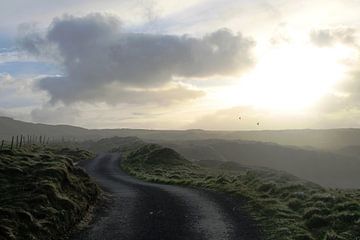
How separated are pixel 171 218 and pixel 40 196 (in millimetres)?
7885

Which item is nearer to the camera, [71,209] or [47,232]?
[47,232]

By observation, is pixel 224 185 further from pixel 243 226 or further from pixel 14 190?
pixel 14 190

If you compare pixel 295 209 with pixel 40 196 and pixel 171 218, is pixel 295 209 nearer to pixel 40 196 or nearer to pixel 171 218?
pixel 171 218

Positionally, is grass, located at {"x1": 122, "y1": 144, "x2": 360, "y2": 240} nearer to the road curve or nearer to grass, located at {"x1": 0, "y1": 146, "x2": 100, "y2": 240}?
the road curve

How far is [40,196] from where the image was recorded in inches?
980

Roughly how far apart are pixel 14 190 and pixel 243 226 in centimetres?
1402

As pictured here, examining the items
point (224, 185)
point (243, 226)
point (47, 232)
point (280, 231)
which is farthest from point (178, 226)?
point (224, 185)

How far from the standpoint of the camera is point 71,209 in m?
25.5

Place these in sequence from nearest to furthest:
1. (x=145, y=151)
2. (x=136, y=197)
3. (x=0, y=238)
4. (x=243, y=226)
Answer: (x=0, y=238) < (x=243, y=226) < (x=136, y=197) < (x=145, y=151)

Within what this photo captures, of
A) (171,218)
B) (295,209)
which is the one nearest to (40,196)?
(171,218)

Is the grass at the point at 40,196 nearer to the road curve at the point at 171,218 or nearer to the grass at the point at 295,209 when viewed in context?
the road curve at the point at 171,218

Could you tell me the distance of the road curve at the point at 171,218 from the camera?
22322mm

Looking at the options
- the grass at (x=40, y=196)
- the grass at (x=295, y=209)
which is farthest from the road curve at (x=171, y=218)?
the grass at (x=40, y=196)

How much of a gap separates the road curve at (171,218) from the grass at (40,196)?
1358mm
